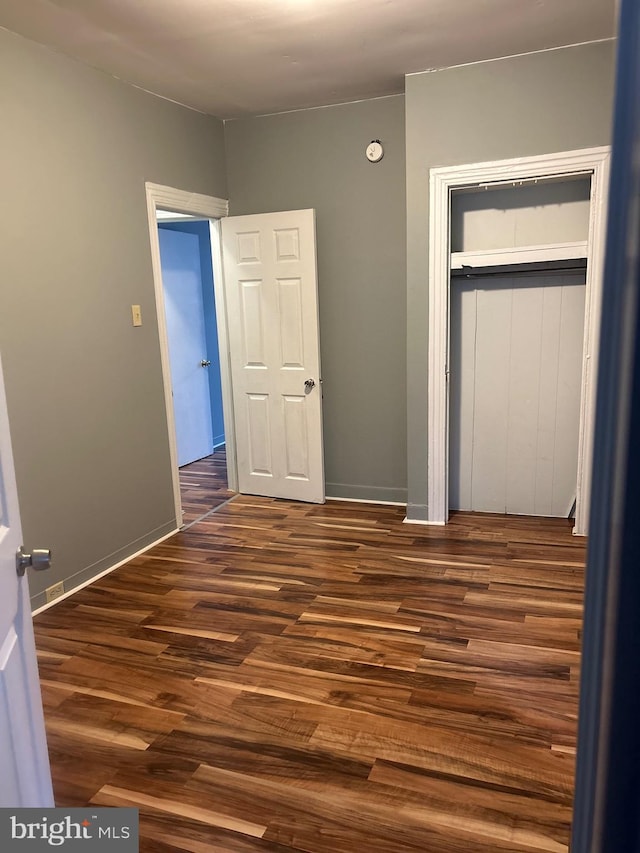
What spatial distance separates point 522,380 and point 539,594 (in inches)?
59.2

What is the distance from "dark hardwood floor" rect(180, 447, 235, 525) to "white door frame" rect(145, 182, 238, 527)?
18 centimetres

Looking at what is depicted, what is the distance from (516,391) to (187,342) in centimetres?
334

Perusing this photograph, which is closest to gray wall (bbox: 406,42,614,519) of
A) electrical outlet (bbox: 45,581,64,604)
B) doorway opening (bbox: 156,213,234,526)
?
electrical outlet (bbox: 45,581,64,604)

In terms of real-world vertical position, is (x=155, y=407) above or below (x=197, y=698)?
above

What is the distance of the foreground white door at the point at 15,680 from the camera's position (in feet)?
4.00

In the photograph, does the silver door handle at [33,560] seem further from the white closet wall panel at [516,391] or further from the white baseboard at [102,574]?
the white closet wall panel at [516,391]

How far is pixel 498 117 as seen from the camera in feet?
11.6

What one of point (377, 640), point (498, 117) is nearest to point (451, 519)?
point (377, 640)

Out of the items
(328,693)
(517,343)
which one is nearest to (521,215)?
(517,343)

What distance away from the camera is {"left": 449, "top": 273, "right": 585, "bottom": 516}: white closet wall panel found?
3965 millimetres

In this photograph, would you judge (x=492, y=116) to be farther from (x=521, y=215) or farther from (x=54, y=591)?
(x=54, y=591)

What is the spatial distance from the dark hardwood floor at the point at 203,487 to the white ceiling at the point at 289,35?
2801mm

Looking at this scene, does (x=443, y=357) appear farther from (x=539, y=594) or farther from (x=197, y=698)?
(x=197, y=698)

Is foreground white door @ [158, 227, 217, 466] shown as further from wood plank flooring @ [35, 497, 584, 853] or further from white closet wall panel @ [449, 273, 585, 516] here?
white closet wall panel @ [449, 273, 585, 516]
